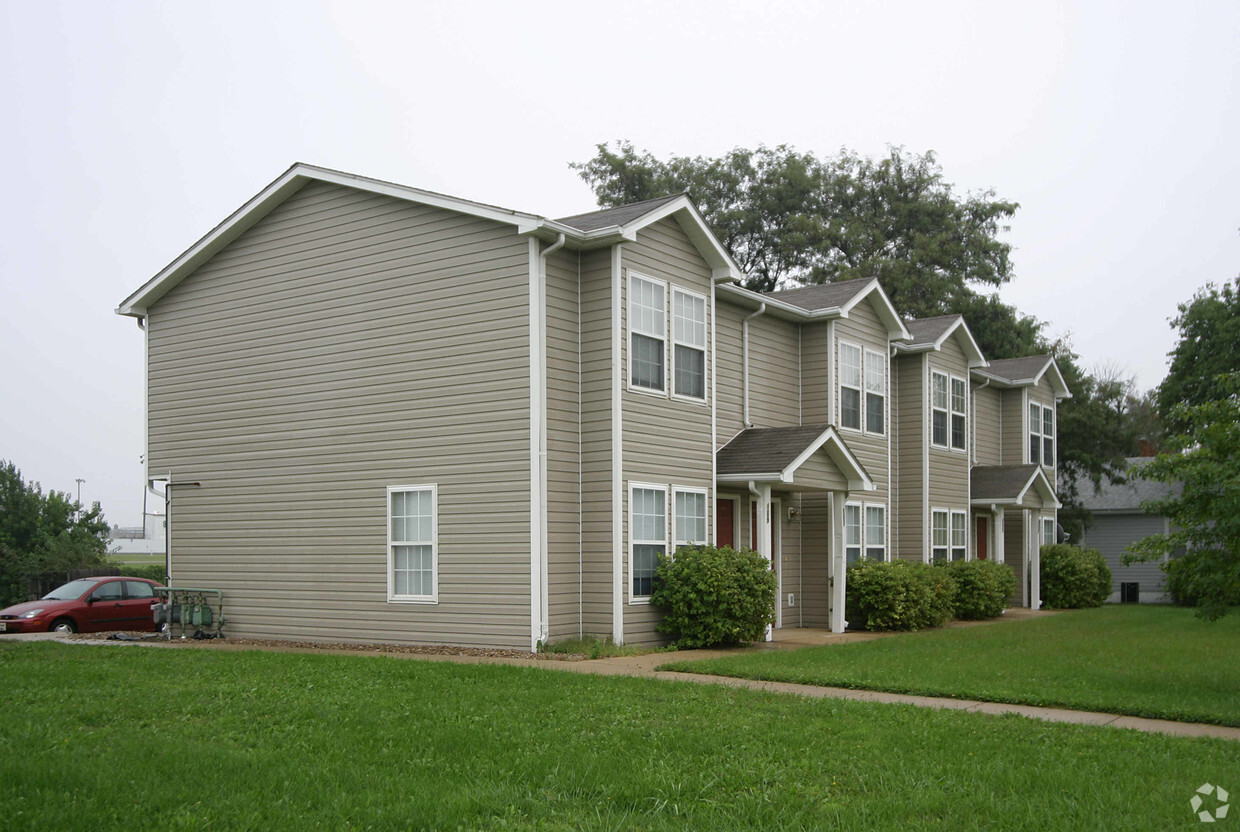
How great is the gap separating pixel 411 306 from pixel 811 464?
715 cm

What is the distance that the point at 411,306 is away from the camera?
56.4 ft

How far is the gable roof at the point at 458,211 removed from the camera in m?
16.0

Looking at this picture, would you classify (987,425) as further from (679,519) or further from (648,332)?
(648,332)

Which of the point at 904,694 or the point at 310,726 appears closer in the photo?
the point at 310,726

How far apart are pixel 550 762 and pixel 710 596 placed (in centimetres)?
864

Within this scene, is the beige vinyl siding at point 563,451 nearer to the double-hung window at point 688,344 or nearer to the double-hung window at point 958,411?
the double-hung window at point 688,344

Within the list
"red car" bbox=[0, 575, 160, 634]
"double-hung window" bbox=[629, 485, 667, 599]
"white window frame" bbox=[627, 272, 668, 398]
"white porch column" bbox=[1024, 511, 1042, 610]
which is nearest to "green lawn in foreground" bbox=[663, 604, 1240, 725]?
"double-hung window" bbox=[629, 485, 667, 599]

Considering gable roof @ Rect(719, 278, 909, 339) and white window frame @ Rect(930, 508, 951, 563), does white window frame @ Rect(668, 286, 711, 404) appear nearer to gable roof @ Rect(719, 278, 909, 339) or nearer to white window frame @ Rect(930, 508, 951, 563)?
gable roof @ Rect(719, 278, 909, 339)

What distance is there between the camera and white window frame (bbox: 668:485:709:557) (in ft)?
56.9

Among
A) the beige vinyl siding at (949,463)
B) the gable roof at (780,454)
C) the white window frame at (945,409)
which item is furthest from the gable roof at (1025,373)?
the gable roof at (780,454)

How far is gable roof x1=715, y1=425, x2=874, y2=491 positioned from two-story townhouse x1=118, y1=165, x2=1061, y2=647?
0.05m

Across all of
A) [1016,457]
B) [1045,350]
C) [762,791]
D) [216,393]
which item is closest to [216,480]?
[216,393]

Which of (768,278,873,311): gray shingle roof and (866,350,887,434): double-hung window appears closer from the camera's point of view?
(768,278,873,311): gray shingle roof

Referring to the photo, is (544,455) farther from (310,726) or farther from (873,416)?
(873,416)
